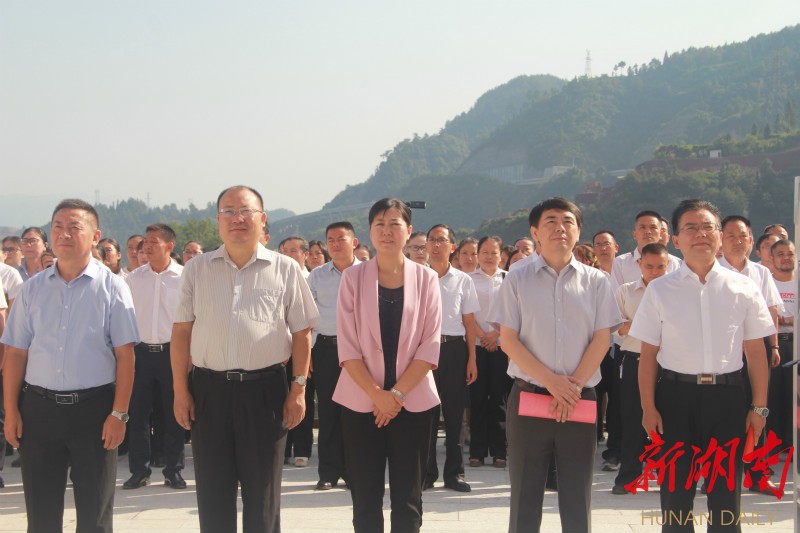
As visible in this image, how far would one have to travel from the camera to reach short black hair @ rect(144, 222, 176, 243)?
17.3 ft

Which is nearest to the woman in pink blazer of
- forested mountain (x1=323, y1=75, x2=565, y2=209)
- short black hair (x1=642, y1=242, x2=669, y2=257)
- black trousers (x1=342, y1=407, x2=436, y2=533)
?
black trousers (x1=342, y1=407, x2=436, y2=533)

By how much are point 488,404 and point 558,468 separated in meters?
2.65

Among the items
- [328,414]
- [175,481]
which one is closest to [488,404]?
[328,414]

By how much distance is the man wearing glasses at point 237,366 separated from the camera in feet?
9.99

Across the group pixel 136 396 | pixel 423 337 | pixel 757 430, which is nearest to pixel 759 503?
pixel 757 430

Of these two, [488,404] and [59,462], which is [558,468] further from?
[488,404]

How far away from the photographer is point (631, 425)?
482 centimetres

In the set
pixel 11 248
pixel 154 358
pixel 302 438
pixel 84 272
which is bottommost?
pixel 302 438

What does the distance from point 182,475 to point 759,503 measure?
3733 mm

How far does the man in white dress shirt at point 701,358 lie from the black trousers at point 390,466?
1.06 meters

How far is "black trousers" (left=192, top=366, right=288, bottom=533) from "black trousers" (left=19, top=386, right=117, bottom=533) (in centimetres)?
44

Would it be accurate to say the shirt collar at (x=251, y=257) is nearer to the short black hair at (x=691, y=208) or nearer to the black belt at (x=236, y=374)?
the black belt at (x=236, y=374)

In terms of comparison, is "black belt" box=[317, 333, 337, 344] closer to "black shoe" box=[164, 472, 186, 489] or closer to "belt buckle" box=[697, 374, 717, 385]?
"black shoe" box=[164, 472, 186, 489]

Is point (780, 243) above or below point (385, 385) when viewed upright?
above
